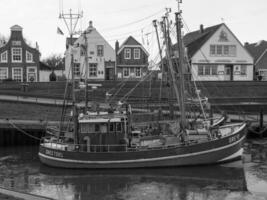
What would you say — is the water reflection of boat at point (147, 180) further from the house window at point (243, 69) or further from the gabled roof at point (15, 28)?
the house window at point (243, 69)

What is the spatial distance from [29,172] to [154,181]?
327 inches

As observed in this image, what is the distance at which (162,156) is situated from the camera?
98.5ft

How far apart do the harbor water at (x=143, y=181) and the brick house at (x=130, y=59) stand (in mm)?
34952

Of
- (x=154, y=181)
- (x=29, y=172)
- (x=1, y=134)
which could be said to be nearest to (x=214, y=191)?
(x=154, y=181)

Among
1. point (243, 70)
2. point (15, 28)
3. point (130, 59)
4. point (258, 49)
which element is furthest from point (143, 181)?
point (258, 49)

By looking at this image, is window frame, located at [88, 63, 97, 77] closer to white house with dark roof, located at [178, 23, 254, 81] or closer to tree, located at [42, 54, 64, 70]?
white house with dark roof, located at [178, 23, 254, 81]

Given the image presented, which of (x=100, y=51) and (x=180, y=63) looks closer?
(x=180, y=63)

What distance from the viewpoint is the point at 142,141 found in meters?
31.4

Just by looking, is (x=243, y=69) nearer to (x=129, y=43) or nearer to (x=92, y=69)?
(x=129, y=43)

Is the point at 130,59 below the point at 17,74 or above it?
above

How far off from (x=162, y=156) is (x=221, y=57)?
39.4 meters

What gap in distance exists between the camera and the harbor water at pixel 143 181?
2398cm

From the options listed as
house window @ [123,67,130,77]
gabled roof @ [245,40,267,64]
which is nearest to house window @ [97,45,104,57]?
house window @ [123,67,130,77]

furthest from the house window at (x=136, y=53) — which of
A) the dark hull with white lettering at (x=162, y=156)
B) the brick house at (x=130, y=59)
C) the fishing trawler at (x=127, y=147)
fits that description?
the dark hull with white lettering at (x=162, y=156)
